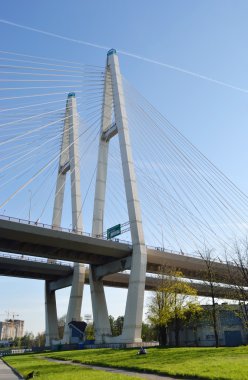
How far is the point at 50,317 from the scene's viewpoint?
63.4 metres

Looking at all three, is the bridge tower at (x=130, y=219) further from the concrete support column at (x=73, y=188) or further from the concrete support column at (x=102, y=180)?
the concrete support column at (x=73, y=188)

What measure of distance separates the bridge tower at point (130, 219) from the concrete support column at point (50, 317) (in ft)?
53.3

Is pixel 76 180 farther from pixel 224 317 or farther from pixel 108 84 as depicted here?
pixel 224 317

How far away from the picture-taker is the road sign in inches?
1745

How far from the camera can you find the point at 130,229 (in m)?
42.3

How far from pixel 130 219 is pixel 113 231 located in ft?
13.9

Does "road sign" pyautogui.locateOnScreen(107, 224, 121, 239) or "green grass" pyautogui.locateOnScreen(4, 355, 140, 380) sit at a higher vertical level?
"road sign" pyautogui.locateOnScreen(107, 224, 121, 239)

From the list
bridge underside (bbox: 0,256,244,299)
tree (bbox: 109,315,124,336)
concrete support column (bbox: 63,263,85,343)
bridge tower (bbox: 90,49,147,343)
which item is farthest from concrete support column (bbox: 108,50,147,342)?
tree (bbox: 109,315,124,336)

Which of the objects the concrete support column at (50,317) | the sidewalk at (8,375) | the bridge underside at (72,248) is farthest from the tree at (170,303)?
the sidewalk at (8,375)

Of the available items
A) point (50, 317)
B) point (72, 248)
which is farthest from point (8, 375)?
point (50, 317)

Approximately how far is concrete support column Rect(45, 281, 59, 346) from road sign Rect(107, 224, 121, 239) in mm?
24766

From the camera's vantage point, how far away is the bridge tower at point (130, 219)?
41188 mm

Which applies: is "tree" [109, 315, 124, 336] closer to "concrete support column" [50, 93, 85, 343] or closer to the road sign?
"concrete support column" [50, 93, 85, 343]

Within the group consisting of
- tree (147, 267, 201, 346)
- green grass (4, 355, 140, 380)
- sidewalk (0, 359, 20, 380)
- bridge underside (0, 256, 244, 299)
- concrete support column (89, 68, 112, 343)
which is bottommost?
sidewalk (0, 359, 20, 380)
